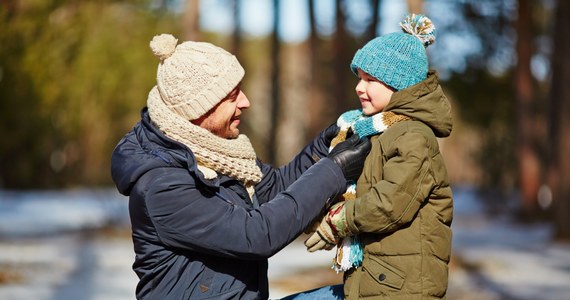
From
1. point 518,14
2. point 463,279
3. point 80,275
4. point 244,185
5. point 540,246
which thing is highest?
point 244,185

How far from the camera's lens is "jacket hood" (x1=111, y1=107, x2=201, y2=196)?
2838 mm

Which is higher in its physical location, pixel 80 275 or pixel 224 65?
pixel 224 65

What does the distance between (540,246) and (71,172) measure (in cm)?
2014

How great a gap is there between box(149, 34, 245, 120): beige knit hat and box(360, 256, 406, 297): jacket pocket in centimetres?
78

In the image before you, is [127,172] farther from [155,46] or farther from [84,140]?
[84,140]

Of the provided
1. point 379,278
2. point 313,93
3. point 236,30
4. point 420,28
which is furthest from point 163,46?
point 236,30

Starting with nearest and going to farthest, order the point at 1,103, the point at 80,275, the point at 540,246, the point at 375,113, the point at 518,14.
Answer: the point at 375,113
the point at 80,275
the point at 1,103
the point at 540,246
the point at 518,14

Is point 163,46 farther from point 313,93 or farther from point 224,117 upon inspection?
point 313,93

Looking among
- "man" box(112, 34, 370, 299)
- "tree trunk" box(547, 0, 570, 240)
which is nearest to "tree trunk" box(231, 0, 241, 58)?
"tree trunk" box(547, 0, 570, 240)

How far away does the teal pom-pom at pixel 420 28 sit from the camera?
11.0 feet

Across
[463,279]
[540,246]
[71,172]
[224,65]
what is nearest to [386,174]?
[224,65]

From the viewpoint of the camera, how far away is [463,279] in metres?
10.9

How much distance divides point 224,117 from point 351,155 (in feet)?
1.53

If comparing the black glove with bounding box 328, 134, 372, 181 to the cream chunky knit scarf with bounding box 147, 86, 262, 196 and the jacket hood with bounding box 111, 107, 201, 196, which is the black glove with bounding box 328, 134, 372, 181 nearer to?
the cream chunky knit scarf with bounding box 147, 86, 262, 196
